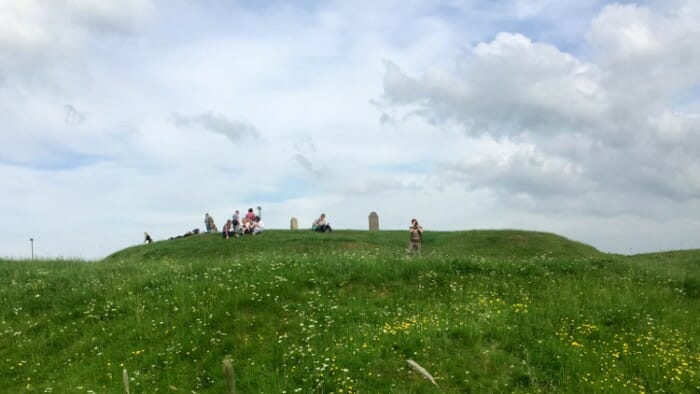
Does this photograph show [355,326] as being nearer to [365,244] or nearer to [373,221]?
[365,244]

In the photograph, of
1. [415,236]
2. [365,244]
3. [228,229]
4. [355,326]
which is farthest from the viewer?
[228,229]

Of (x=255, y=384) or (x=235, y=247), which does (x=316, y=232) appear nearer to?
(x=235, y=247)

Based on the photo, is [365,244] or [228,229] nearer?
[365,244]

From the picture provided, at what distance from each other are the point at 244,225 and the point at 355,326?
2980 cm

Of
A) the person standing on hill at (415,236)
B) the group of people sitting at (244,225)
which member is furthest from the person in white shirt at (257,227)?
the person standing on hill at (415,236)

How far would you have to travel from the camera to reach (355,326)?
519 inches

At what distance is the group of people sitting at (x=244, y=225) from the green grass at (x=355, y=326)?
66.9 feet

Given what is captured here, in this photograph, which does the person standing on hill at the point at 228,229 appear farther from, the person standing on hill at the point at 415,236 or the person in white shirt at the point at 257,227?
the person standing on hill at the point at 415,236

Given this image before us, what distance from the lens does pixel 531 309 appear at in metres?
14.2

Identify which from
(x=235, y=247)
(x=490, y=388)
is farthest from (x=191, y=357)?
(x=235, y=247)

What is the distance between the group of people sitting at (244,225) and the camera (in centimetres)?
4084

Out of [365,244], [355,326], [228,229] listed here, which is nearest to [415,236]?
[365,244]

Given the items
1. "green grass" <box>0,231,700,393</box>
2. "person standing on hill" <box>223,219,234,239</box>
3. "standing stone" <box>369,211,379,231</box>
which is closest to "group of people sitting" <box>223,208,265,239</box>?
"person standing on hill" <box>223,219,234,239</box>

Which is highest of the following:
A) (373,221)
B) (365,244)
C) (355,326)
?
(373,221)
